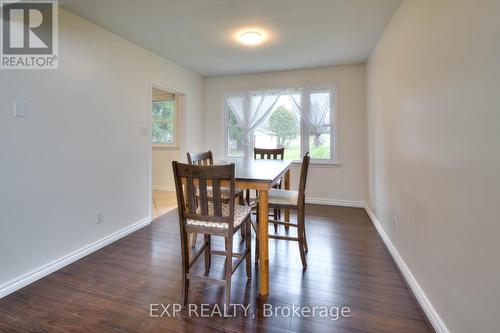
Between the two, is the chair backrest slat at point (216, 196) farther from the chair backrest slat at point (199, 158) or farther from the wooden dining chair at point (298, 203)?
the chair backrest slat at point (199, 158)

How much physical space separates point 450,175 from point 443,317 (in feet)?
2.73

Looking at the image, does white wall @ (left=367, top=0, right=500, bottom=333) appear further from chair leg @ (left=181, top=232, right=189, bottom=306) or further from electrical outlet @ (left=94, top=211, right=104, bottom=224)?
electrical outlet @ (left=94, top=211, right=104, bottom=224)

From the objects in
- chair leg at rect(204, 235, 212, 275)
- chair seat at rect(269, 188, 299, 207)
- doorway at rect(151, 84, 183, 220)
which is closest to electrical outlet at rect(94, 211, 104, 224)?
chair leg at rect(204, 235, 212, 275)

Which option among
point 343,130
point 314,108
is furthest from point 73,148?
point 343,130

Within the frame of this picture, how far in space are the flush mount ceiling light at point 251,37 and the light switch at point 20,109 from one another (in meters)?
2.20

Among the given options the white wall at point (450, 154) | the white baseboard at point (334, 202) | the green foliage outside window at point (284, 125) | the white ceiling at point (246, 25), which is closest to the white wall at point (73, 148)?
the white ceiling at point (246, 25)

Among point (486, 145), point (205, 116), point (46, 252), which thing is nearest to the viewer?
point (486, 145)

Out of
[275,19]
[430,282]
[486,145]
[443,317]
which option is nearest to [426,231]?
[430,282]

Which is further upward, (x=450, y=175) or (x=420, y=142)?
(x=420, y=142)

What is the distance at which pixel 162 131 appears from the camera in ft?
18.3

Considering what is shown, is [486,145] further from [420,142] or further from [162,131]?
[162,131]

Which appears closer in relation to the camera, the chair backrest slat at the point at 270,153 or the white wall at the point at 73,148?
the white wall at the point at 73,148

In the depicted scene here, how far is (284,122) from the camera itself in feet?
15.2

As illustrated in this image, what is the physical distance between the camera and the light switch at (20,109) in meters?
2.01
